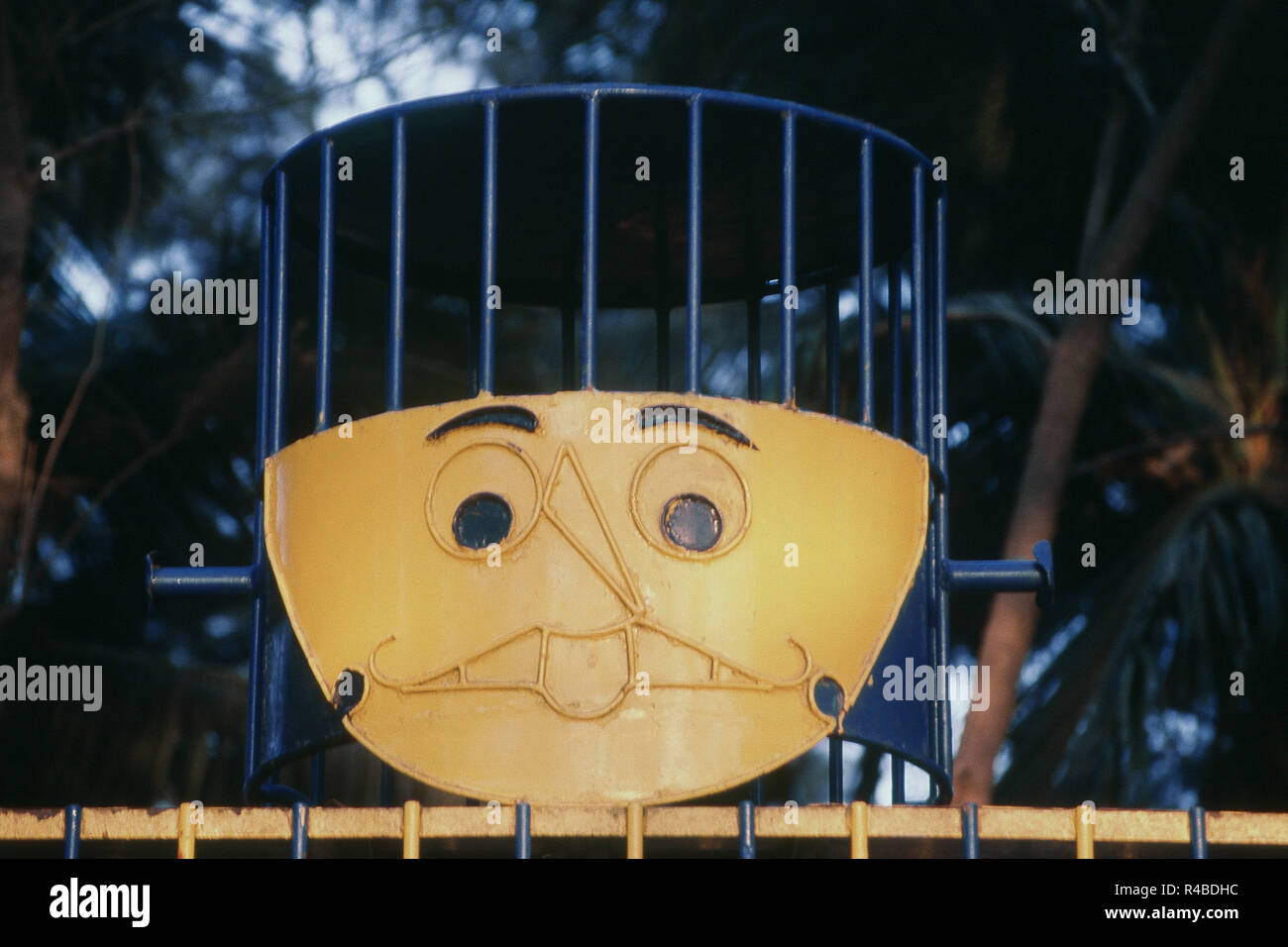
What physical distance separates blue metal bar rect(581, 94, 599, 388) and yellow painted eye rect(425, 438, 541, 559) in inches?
12.9

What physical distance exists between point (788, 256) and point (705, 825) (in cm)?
201

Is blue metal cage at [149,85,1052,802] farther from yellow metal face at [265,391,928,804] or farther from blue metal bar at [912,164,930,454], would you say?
yellow metal face at [265,391,928,804]

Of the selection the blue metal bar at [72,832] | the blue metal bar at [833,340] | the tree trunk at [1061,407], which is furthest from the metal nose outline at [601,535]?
the tree trunk at [1061,407]

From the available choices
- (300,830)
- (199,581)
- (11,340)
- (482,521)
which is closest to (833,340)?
(482,521)

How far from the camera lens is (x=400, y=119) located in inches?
355

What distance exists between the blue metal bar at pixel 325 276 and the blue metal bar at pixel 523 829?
186cm

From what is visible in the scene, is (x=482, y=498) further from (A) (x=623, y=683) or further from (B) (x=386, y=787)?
(B) (x=386, y=787)

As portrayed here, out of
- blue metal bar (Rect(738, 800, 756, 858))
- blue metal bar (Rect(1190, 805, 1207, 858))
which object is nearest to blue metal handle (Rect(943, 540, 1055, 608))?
blue metal bar (Rect(1190, 805, 1207, 858))

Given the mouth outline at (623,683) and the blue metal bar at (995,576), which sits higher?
the blue metal bar at (995,576)

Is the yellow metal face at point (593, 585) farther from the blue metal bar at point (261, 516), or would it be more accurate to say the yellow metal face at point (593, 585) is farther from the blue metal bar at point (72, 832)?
the blue metal bar at point (72, 832)

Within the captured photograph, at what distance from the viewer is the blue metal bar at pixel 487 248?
8.62 m

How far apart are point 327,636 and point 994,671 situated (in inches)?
266

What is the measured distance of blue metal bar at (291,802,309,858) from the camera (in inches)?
297

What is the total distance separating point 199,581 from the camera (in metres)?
9.30
